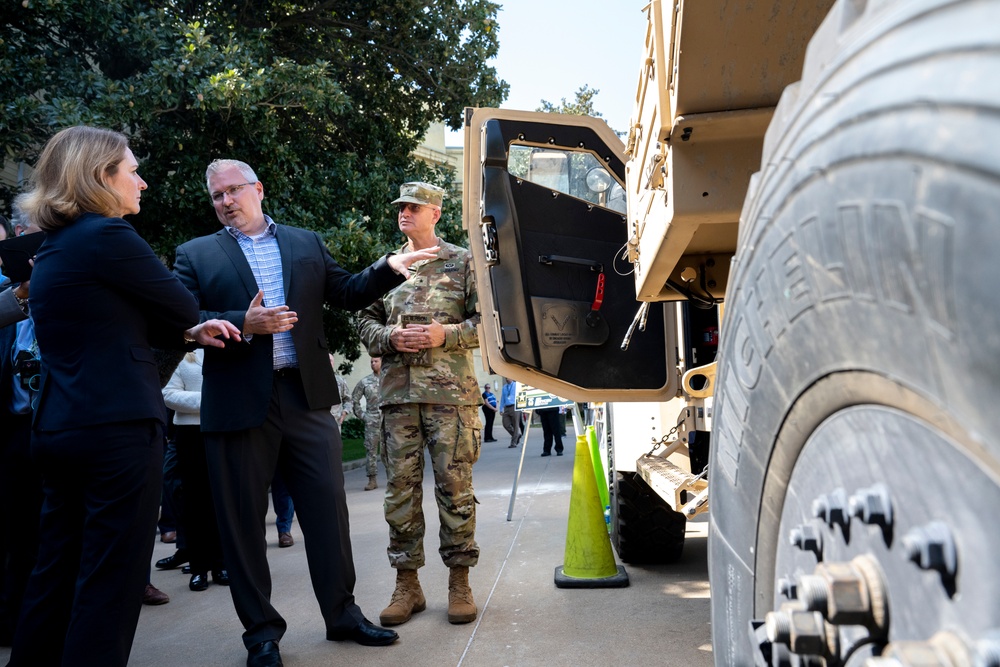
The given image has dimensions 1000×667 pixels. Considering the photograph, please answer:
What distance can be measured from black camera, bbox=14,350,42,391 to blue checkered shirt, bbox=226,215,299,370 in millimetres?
1114

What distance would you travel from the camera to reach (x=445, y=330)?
182 inches

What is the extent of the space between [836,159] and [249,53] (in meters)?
10.6

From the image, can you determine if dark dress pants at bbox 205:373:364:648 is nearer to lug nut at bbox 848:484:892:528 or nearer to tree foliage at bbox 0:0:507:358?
lug nut at bbox 848:484:892:528

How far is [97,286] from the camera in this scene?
120 inches

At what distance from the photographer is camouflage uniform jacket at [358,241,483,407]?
15.0 feet

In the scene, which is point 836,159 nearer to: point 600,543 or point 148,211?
point 600,543

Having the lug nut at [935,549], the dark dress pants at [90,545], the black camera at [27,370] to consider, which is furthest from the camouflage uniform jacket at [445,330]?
the lug nut at [935,549]

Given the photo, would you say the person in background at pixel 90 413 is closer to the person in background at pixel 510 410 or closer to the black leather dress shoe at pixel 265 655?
the black leather dress shoe at pixel 265 655

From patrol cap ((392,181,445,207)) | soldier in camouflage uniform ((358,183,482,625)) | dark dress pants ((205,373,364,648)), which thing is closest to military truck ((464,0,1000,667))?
dark dress pants ((205,373,364,648))

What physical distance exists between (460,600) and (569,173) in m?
2.07

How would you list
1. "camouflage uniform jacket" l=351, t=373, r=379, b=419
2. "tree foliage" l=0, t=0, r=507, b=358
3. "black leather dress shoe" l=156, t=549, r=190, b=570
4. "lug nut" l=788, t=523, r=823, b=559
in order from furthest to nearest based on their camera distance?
"camouflage uniform jacket" l=351, t=373, r=379, b=419 < "tree foliage" l=0, t=0, r=507, b=358 < "black leather dress shoe" l=156, t=549, r=190, b=570 < "lug nut" l=788, t=523, r=823, b=559

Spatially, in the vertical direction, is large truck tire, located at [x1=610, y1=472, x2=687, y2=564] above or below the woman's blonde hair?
below

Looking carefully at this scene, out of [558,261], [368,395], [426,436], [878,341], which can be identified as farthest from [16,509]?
[368,395]

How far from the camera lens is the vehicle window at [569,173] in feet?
14.9
